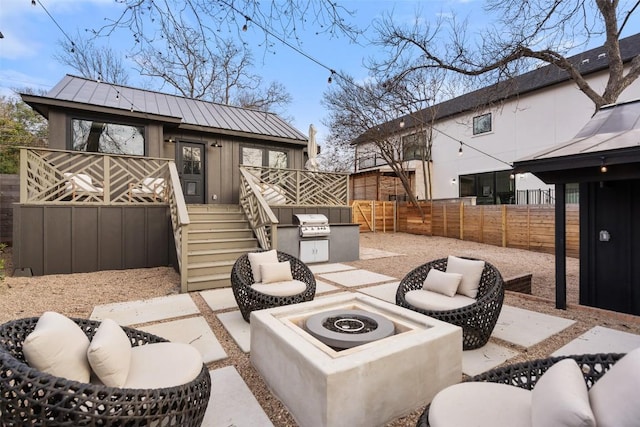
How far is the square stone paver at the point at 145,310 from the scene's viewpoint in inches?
156

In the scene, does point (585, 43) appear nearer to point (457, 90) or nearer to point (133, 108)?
point (457, 90)

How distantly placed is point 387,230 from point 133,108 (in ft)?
39.5

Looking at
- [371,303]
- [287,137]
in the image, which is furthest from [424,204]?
[371,303]

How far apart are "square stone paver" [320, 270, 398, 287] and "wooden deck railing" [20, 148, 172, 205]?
430cm

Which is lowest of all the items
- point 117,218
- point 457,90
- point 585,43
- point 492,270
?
point 492,270

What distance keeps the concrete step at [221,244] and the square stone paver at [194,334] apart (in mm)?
2478

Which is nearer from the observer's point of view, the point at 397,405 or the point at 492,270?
the point at 397,405

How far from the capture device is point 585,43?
6539 millimetres

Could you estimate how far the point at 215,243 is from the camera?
645 centimetres

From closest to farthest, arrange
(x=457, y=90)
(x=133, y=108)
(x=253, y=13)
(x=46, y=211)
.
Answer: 1. (x=253, y=13)
2. (x=46, y=211)
3. (x=133, y=108)
4. (x=457, y=90)

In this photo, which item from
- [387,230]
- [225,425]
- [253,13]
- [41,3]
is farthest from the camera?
[387,230]

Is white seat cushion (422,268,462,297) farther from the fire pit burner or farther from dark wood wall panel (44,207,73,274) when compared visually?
dark wood wall panel (44,207,73,274)

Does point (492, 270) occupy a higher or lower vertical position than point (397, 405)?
higher

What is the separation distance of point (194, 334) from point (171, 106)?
8277 mm
